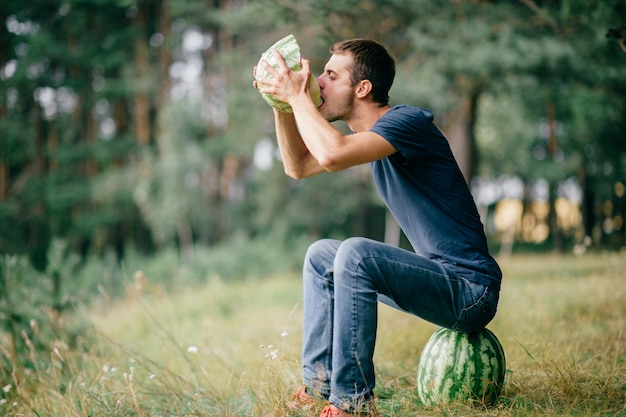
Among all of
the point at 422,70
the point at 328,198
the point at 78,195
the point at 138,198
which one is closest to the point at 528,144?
the point at 328,198

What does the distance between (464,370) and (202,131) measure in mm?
15093

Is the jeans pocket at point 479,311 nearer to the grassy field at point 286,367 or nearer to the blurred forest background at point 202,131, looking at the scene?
the grassy field at point 286,367

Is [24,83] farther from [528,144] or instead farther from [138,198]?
[528,144]

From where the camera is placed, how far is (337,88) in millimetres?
2898

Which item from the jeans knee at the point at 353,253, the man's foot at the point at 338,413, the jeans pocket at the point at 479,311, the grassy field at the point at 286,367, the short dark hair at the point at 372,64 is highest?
the short dark hair at the point at 372,64

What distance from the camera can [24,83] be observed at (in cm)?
1744

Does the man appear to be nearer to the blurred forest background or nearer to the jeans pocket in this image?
the jeans pocket

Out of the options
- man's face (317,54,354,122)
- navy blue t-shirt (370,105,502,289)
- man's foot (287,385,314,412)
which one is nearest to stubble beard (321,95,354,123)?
man's face (317,54,354,122)

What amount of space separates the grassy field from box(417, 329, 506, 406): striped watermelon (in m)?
0.07

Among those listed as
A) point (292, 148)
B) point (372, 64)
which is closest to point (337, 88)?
point (372, 64)

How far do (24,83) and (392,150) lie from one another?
17984 millimetres

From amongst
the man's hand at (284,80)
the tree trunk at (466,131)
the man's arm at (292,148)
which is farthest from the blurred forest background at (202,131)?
the man's hand at (284,80)

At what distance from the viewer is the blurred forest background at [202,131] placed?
36.5 feet

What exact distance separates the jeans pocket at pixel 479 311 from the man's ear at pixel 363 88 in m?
1.10
